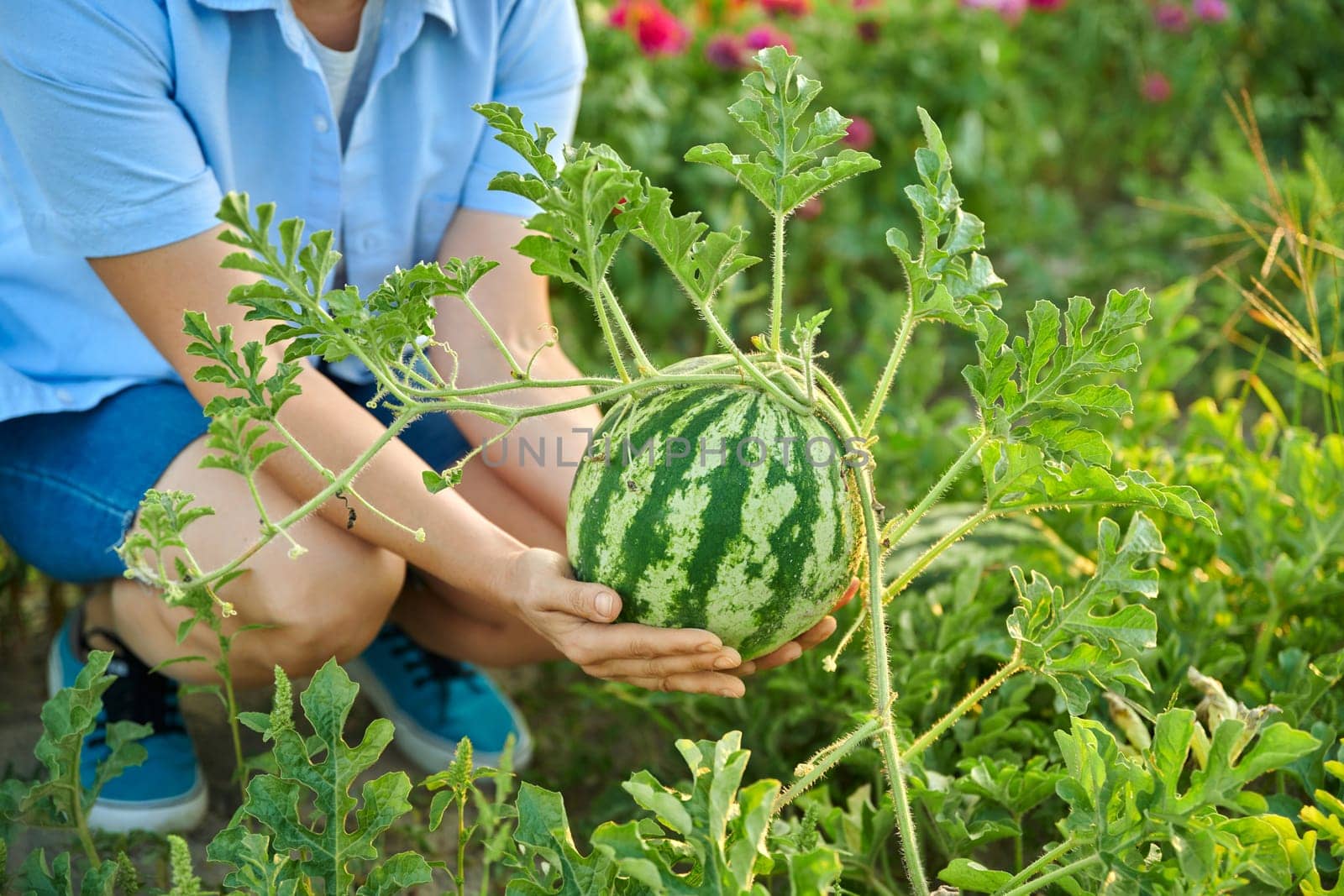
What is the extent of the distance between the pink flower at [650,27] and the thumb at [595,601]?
285cm

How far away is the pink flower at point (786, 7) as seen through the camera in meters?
4.41

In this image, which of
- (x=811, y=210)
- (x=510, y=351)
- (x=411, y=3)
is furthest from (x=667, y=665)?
(x=811, y=210)

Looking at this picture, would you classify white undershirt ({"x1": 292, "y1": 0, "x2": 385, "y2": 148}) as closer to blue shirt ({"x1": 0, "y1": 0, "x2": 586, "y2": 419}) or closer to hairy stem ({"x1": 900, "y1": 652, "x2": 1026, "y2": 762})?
blue shirt ({"x1": 0, "y1": 0, "x2": 586, "y2": 419})

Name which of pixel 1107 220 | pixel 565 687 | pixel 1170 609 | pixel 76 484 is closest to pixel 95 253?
pixel 76 484

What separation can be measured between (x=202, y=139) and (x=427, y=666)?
1.16m

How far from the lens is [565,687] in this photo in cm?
289

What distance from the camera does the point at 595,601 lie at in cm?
166

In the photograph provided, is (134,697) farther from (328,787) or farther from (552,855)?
(552,855)

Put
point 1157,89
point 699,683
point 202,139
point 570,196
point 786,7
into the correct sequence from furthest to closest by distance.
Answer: point 1157,89
point 786,7
point 202,139
point 699,683
point 570,196

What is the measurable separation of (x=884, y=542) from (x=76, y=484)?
139 cm

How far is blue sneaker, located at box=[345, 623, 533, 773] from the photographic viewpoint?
2.58 metres

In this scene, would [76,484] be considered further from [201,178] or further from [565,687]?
[565,687]

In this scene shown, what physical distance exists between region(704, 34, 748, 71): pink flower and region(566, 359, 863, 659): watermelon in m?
2.79

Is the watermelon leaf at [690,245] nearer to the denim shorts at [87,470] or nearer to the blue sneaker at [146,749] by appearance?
the denim shorts at [87,470]
